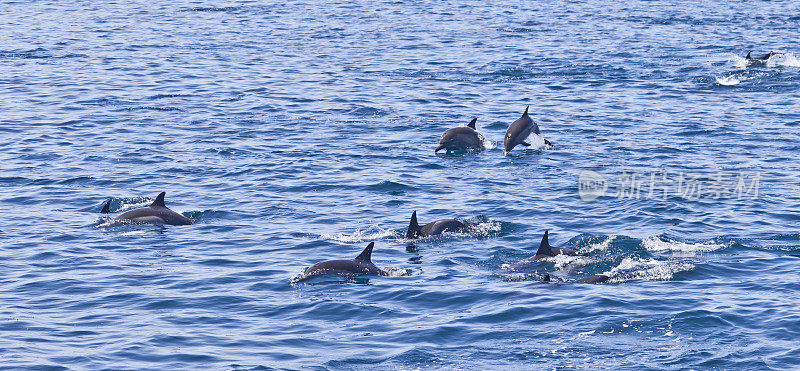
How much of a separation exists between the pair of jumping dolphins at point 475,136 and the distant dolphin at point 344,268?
10228mm

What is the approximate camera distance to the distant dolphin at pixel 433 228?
21.6 m

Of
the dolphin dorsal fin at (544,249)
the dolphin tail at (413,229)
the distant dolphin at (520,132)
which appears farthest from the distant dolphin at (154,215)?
the distant dolphin at (520,132)

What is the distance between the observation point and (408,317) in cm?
1723

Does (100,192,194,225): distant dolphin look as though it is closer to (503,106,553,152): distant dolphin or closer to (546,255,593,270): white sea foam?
(546,255,593,270): white sea foam

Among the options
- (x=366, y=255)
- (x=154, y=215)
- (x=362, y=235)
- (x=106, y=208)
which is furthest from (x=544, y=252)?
(x=106, y=208)

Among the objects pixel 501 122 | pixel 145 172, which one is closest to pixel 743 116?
pixel 501 122

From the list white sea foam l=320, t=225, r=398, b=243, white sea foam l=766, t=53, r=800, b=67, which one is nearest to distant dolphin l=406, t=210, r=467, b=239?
white sea foam l=320, t=225, r=398, b=243

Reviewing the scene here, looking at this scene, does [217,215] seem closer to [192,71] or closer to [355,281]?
[355,281]

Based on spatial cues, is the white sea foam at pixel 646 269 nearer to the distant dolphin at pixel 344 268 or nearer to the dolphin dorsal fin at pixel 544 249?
the dolphin dorsal fin at pixel 544 249

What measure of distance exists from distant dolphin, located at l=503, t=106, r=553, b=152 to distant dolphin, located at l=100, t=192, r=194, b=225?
9978mm

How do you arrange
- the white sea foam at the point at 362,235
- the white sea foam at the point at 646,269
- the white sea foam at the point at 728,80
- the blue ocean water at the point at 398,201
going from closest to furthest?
the blue ocean water at the point at 398,201 < the white sea foam at the point at 646,269 < the white sea foam at the point at 362,235 < the white sea foam at the point at 728,80

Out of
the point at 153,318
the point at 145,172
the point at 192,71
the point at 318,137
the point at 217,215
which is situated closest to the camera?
the point at 153,318

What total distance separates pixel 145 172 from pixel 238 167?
231 cm

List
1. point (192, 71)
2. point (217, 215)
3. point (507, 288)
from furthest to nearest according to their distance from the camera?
point (192, 71) < point (217, 215) < point (507, 288)
